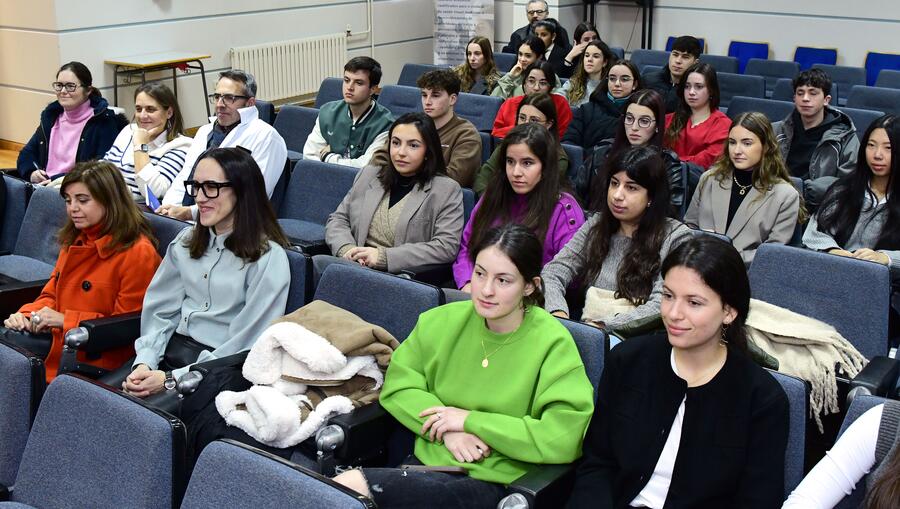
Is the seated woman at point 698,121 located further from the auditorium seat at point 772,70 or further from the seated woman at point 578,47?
the auditorium seat at point 772,70

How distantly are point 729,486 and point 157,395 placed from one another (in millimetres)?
1570

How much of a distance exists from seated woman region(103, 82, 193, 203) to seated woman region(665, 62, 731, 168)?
2.52 meters

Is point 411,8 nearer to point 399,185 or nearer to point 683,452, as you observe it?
point 399,185

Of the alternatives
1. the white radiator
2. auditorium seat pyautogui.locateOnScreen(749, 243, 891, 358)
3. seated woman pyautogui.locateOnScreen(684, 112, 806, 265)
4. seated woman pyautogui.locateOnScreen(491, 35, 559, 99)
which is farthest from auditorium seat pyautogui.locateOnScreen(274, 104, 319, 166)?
auditorium seat pyautogui.locateOnScreen(749, 243, 891, 358)

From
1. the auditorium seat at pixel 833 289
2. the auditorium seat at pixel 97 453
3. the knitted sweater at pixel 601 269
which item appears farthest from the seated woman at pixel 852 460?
the auditorium seat at pixel 97 453

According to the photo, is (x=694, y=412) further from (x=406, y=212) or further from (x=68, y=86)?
(x=68, y=86)

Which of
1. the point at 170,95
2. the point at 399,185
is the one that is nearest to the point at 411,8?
the point at 170,95

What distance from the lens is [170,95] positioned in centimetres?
450

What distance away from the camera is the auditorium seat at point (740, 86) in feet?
21.9

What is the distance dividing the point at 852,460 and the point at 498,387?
0.82 metres

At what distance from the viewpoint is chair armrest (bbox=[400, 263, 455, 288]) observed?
3.59 metres

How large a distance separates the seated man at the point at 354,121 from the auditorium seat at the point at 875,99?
10.0 ft

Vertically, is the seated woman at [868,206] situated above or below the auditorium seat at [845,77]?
below

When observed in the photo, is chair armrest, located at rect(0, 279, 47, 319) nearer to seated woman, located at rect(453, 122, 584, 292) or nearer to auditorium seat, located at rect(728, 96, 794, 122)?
seated woman, located at rect(453, 122, 584, 292)
